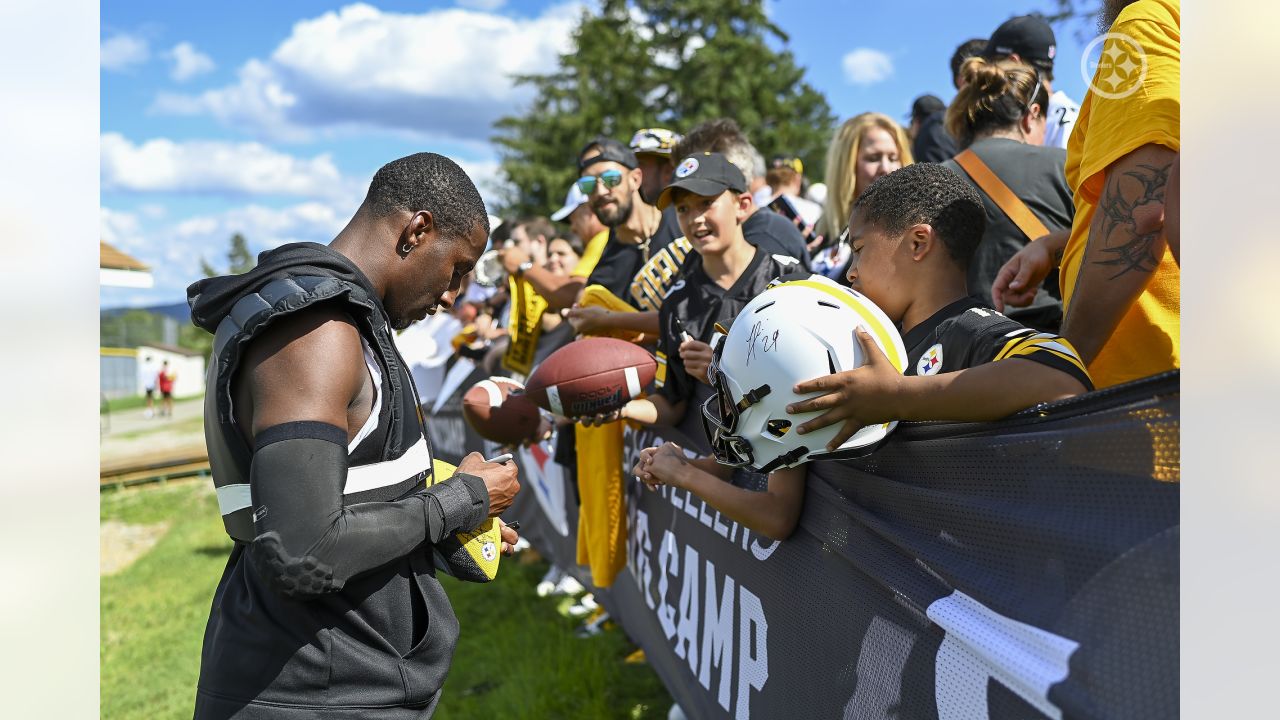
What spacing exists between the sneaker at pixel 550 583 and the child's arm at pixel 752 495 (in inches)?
180

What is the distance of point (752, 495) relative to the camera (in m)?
2.86

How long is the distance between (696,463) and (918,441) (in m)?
1.37

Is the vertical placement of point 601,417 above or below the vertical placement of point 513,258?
below

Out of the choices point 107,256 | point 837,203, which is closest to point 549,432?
point 837,203

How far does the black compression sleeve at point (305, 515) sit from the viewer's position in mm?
2035

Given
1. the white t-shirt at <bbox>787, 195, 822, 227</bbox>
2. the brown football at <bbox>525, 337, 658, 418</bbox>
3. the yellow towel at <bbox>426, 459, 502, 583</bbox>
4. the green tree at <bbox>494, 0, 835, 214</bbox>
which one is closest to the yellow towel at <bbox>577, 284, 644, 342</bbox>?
the brown football at <bbox>525, 337, 658, 418</bbox>

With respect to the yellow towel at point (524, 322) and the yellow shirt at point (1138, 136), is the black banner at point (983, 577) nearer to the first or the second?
the yellow shirt at point (1138, 136)

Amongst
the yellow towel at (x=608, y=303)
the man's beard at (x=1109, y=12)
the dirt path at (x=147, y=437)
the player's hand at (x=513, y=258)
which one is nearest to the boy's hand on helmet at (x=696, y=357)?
the yellow towel at (x=608, y=303)

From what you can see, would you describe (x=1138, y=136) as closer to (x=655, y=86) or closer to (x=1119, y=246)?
(x=1119, y=246)

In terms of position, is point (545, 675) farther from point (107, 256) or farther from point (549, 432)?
point (107, 256)

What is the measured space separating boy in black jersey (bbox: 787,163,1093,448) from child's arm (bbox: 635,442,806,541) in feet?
1.76

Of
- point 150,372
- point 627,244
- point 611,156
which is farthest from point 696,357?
point 150,372

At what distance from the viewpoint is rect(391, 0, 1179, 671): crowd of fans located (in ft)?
6.97

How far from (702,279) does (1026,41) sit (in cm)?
163
